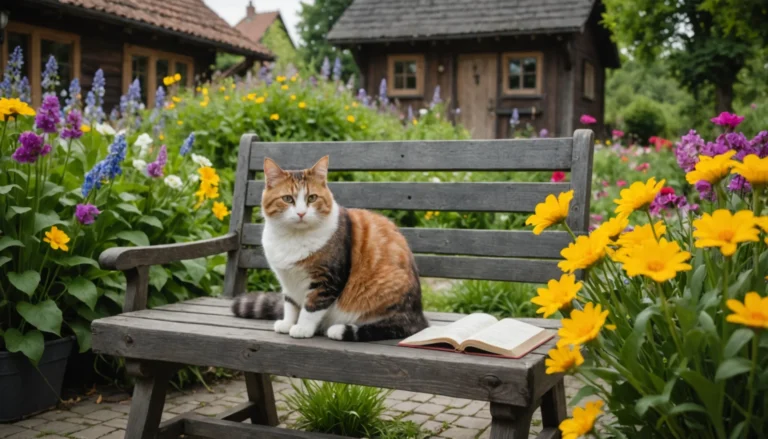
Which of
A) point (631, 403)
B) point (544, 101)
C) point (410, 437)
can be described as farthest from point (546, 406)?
point (544, 101)

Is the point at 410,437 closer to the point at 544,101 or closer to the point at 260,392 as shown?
the point at 260,392

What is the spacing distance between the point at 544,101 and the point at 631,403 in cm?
1475

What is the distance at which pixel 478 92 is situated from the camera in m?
16.2

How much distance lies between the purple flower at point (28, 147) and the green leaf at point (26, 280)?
20.4 inches

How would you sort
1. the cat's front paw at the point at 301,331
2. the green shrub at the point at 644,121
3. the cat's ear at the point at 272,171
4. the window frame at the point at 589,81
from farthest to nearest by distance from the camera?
the green shrub at the point at 644,121, the window frame at the point at 589,81, the cat's ear at the point at 272,171, the cat's front paw at the point at 301,331

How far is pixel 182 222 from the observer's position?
3990 mm

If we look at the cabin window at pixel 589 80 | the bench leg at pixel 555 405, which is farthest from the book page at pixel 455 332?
the cabin window at pixel 589 80

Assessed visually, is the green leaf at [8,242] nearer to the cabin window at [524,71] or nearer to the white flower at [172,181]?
the white flower at [172,181]

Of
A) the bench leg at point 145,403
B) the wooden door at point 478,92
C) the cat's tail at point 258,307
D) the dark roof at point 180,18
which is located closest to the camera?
the bench leg at point 145,403

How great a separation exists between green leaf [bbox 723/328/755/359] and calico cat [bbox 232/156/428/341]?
1.04m

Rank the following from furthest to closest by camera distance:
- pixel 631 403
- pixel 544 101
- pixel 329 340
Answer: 1. pixel 544 101
2. pixel 329 340
3. pixel 631 403

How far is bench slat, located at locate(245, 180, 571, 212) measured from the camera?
106 inches

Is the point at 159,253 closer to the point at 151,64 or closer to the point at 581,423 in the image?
the point at 581,423

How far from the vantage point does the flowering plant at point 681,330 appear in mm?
1463
